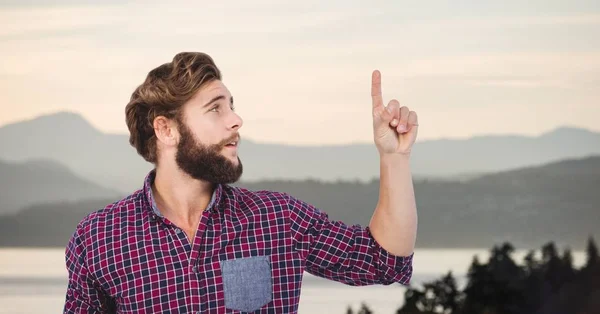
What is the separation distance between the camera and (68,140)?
503 centimetres

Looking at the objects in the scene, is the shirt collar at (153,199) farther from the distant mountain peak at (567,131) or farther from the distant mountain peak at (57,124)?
the distant mountain peak at (567,131)

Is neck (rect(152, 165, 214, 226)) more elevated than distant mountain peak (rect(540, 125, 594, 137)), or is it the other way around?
distant mountain peak (rect(540, 125, 594, 137))

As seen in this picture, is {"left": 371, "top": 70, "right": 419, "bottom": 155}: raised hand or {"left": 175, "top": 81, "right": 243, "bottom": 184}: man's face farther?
{"left": 175, "top": 81, "right": 243, "bottom": 184}: man's face

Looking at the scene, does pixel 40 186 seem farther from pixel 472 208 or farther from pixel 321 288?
pixel 472 208

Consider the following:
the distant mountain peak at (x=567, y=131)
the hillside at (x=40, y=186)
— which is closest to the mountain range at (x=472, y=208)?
the hillside at (x=40, y=186)

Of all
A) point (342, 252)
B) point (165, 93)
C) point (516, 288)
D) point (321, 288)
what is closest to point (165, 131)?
point (165, 93)

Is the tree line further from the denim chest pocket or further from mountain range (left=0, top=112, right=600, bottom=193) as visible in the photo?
the denim chest pocket

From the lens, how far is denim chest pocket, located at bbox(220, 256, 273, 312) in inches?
75.2

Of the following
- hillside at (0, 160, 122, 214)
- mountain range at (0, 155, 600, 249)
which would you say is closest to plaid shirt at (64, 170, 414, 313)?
mountain range at (0, 155, 600, 249)

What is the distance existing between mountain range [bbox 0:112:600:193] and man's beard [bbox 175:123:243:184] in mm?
2816

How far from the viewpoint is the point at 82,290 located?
1.95 meters

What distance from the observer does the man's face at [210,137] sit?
190cm

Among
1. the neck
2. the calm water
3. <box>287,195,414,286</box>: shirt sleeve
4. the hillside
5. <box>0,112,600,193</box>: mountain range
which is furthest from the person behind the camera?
the hillside

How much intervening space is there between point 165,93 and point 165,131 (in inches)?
3.7
